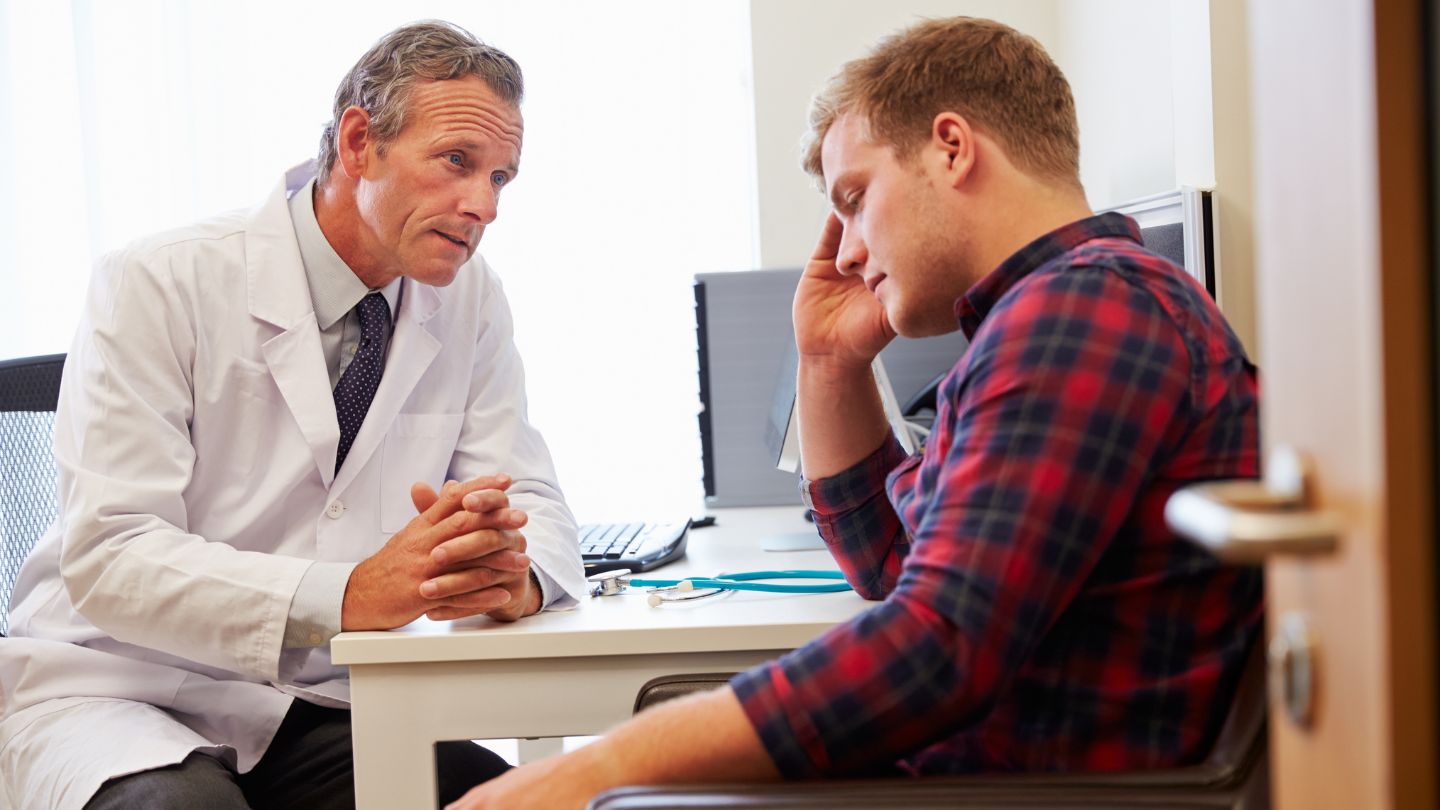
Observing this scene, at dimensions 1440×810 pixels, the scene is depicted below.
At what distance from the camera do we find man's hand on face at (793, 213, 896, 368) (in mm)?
1272

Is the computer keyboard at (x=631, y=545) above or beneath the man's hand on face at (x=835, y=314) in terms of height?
beneath

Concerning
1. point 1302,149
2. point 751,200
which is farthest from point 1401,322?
point 751,200

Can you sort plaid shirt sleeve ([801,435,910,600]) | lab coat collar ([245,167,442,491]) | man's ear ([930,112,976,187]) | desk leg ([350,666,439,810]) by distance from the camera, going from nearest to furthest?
man's ear ([930,112,976,187]) → desk leg ([350,666,439,810]) → plaid shirt sleeve ([801,435,910,600]) → lab coat collar ([245,167,442,491])

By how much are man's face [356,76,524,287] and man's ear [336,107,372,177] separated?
15 millimetres

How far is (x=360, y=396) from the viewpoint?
154cm

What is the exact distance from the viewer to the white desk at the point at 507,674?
44.7 inches

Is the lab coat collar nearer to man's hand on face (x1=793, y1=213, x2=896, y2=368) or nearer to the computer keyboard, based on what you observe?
the computer keyboard

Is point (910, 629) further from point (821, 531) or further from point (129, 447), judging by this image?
point (129, 447)

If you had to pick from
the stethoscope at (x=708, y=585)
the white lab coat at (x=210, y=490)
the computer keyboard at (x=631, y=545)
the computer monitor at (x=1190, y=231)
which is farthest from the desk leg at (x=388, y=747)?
the computer monitor at (x=1190, y=231)

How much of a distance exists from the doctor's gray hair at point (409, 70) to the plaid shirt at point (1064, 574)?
0.91 m

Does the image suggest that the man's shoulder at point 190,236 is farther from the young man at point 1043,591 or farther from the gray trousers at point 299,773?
the young man at point 1043,591

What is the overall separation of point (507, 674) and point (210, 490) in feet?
1.82

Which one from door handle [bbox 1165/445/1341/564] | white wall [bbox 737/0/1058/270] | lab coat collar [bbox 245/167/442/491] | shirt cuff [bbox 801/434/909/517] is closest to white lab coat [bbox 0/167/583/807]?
lab coat collar [bbox 245/167/442/491]

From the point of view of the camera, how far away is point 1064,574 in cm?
78
